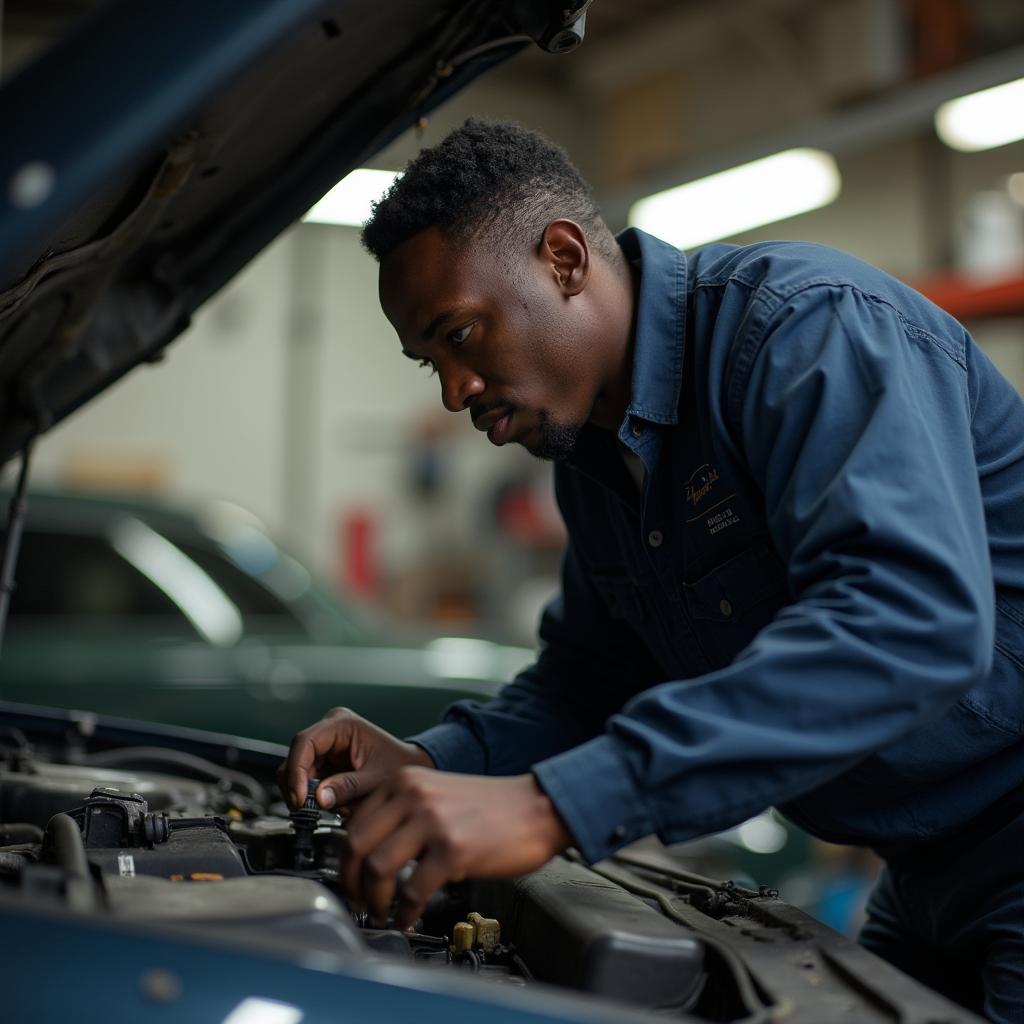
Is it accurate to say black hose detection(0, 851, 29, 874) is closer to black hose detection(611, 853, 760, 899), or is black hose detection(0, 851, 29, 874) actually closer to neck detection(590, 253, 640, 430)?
black hose detection(611, 853, 760, 899)

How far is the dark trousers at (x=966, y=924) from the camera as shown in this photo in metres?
1.44

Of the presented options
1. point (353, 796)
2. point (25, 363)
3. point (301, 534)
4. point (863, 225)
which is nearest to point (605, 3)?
point (863, 225)

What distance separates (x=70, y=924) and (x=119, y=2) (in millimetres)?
742

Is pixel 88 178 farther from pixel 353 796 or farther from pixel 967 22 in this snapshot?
pixel 967 22

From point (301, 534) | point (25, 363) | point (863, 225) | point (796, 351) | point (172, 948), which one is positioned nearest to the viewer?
point (172, 948)

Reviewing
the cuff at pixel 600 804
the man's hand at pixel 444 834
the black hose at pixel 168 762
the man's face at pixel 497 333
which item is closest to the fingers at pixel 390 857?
the man's hand at pixel 444 834

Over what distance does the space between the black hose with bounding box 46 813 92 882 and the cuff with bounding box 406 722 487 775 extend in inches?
20.0

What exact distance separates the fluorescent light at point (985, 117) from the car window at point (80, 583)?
4.48m

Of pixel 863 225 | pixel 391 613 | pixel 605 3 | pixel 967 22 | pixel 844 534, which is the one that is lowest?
pixel 391 613

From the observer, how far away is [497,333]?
1516mm

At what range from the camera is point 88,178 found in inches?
40.2

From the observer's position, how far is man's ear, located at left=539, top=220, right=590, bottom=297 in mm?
1574

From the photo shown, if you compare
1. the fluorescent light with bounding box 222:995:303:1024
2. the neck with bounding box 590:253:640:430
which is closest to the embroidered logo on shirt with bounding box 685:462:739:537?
the neck with bounding box 590:253:640:430

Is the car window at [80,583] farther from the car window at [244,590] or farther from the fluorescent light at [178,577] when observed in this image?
the car window at [244,590]
